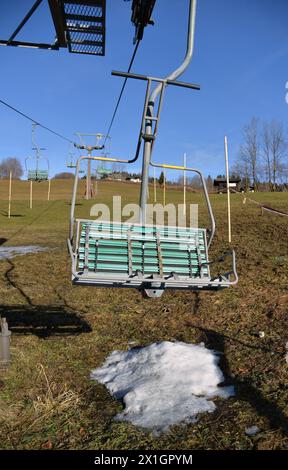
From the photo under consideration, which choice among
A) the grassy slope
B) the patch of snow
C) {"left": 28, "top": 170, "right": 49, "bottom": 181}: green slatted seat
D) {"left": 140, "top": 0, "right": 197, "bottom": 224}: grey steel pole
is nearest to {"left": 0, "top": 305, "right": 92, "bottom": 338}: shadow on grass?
the grassy slope

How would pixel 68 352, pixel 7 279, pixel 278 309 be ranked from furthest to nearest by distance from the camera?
pixel 7 279
pixel 278 309
pixel 68 352

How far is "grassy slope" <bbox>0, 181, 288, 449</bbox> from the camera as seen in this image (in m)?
3.76

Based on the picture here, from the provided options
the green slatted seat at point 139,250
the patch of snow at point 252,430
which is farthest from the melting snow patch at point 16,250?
the patch of snow at point 252,430

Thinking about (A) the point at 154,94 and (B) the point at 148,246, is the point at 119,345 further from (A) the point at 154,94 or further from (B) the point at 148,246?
(A) the point at 154,94

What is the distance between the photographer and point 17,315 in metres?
7.61

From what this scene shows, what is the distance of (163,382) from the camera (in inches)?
186

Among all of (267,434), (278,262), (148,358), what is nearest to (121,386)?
(148,358)

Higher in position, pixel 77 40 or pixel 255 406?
pixel 77 40

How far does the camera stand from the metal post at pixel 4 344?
5.22 m

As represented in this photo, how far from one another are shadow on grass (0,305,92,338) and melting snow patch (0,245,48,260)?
5.50 m

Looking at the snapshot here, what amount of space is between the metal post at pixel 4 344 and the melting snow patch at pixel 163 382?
1.06m

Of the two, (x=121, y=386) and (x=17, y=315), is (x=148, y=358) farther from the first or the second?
(x=17, y=315)

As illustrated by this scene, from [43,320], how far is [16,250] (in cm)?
761

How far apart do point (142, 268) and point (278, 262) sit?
210 inches
